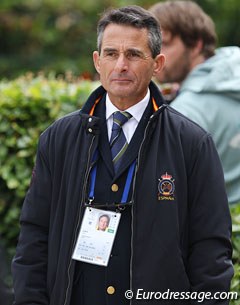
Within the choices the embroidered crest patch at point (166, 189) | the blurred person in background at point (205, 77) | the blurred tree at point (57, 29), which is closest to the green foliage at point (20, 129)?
the blurred person in background at point (205, 77)

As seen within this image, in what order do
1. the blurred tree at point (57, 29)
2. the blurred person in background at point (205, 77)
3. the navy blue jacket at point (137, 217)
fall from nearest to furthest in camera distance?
the navy blue jacket at point (137, 217), the blurred person in background at point (205, 77), the blurred tree at point (57, 29)

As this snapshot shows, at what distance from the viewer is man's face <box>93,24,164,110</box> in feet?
12.1

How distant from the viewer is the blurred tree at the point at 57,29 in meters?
14.6

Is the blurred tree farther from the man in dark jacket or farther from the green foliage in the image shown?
the man in dark jacket

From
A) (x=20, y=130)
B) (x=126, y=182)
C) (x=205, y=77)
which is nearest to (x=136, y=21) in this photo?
(x=126, y=182)

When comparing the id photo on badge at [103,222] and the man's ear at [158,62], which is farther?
the man's ear at [158,62]

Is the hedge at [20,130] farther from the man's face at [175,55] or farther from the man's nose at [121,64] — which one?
the man's nose at [121,64]

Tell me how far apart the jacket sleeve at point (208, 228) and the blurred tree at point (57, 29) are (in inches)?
429

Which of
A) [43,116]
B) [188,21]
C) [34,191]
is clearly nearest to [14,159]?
[43,116]

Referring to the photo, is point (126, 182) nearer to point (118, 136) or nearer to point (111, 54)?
point (118, 136)

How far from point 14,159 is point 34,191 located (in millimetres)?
2603

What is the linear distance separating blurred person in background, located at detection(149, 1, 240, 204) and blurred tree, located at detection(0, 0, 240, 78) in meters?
8.87

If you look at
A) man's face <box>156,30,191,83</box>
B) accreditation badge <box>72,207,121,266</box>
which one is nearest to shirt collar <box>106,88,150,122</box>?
accreditation badge <box>72,207,121,266</box>

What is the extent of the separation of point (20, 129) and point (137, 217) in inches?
114
